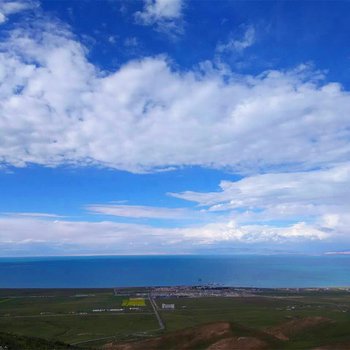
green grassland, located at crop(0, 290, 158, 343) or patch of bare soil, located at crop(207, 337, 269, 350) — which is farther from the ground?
patch of bare soil, located at crop(207, 337, 269, 350)

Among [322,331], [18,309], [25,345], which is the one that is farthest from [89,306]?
[25,345]

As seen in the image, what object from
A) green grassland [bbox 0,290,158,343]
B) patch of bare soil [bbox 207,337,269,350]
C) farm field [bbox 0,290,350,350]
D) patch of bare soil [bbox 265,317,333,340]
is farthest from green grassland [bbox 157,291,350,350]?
green grassland [bbox 0,290,158,343]

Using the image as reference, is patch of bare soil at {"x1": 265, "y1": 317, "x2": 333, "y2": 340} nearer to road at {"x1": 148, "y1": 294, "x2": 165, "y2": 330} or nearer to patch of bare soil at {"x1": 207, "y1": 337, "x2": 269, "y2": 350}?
patch of bare soil at {"x1": 207, "y1": 337, "x2": 269, "y2": 350}

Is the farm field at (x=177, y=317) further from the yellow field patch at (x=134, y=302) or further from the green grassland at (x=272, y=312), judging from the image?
the yellow field patch at (x=134, y=302)

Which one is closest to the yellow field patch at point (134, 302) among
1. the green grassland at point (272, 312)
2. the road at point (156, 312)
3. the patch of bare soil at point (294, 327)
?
the road at point (156, 312)

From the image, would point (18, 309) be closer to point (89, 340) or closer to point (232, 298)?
→ point (89, 340)

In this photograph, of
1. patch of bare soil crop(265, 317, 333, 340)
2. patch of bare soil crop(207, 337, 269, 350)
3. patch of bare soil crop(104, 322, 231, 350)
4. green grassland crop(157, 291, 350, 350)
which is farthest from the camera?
patch of bare soil crop(265, 317, 333, 340)
